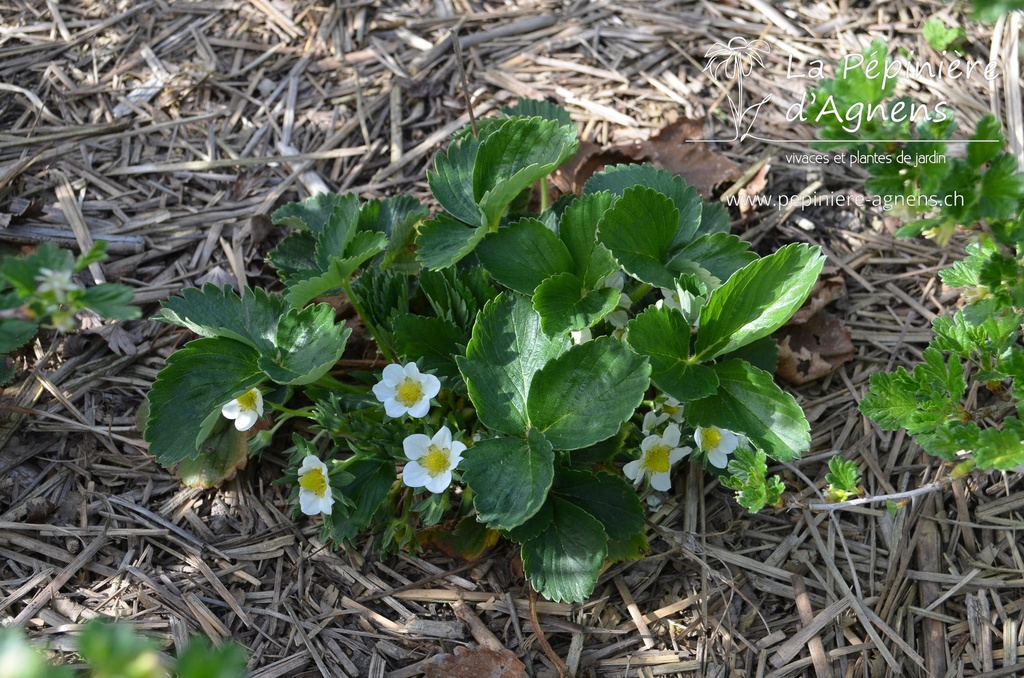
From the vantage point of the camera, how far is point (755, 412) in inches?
78.6

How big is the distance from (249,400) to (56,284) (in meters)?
0.90

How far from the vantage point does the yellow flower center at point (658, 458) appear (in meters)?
2.16

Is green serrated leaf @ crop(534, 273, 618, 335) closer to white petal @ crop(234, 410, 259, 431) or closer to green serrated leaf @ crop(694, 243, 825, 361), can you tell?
green serrated leaf @ crop(694, 243, 825, 361)

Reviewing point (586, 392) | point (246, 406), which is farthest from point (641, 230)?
point (246, 406)

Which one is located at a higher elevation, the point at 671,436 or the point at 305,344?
the point at 305,344

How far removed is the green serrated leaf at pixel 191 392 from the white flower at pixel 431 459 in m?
0.44

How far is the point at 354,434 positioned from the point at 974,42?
9.38 ft

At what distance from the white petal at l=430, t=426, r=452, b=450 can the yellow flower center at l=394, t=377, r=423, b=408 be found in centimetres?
11

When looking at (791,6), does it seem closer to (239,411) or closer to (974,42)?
(974,42)

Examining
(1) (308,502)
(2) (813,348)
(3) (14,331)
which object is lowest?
(1) (308,502)

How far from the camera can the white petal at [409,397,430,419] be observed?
2.04 m

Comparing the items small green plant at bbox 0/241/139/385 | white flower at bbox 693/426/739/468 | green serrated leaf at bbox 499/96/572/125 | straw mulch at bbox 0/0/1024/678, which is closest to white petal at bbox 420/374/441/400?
straw mulch at bbox 0/0/1024/678

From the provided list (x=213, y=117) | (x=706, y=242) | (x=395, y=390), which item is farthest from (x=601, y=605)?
(x=213, y=117)

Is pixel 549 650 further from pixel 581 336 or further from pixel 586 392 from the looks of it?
pixel 581 336
